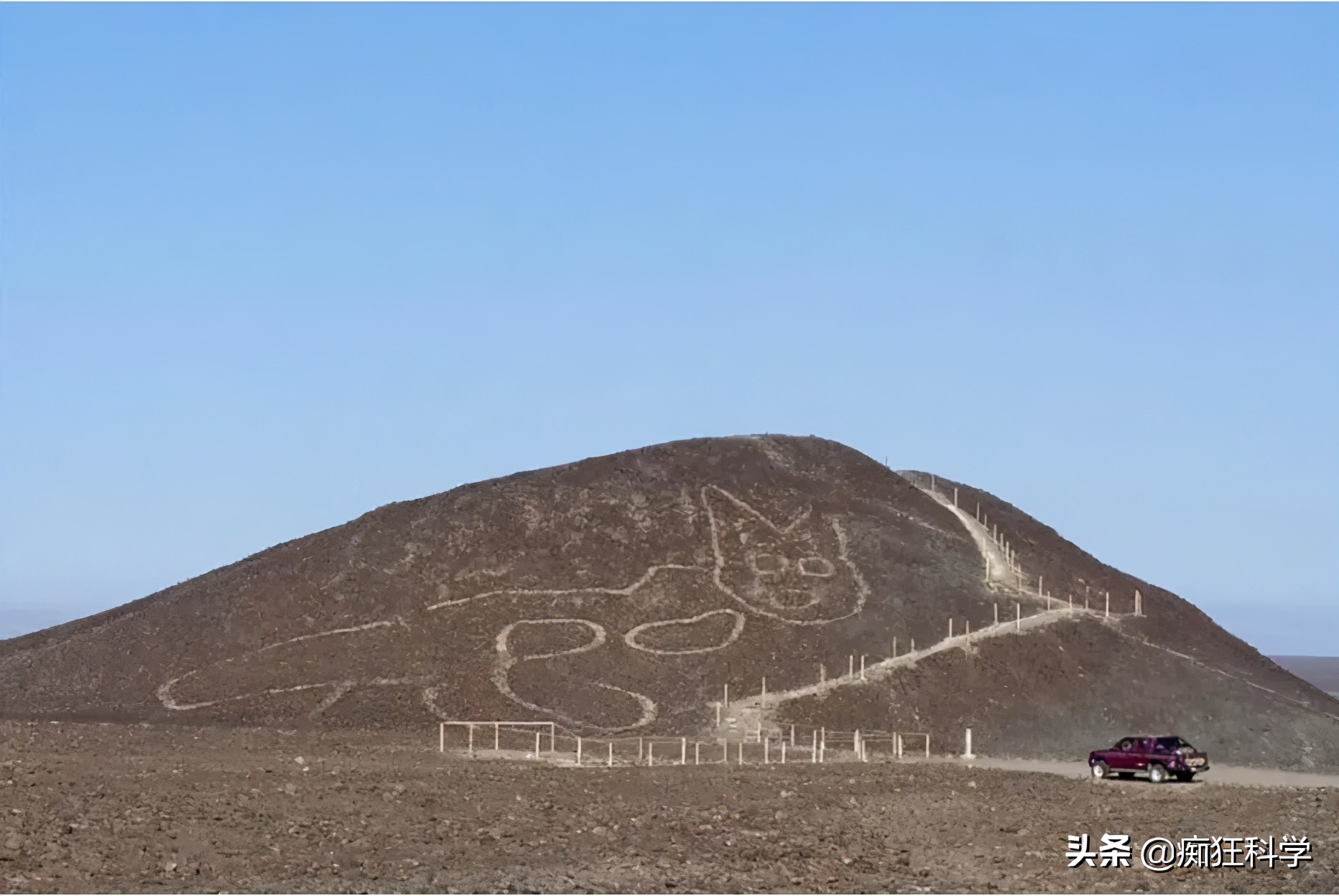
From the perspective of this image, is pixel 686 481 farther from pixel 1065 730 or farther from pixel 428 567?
pixel 1065 730

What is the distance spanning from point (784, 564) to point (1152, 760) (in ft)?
106

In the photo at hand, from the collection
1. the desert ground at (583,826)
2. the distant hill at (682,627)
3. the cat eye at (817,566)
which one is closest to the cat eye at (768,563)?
the distant hill at (682,627)

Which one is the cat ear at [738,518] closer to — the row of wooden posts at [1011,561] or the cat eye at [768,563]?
the cat eye at [768,563]

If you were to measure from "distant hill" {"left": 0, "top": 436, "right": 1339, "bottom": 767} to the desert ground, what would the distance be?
58.8ft

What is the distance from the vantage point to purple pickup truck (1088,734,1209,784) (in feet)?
161

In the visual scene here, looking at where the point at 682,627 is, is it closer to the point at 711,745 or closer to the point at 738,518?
the point at 738,518

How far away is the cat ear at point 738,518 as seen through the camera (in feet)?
276

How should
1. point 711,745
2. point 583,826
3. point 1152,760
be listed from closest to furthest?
point 583,826 → point 1152,760 → point 711,745

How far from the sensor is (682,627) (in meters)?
75.2

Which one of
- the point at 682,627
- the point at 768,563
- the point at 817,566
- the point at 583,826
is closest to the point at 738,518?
the point at 768,563

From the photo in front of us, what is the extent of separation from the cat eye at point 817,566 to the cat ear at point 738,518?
3.07 metres

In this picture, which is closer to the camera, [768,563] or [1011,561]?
[768,563]

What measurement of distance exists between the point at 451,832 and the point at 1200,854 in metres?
15.7

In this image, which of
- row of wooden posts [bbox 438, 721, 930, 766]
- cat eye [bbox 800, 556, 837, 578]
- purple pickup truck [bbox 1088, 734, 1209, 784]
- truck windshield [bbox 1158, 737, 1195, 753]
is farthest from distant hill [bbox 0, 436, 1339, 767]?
truck windshield [bbox 1158, 737, 1195, 753]
